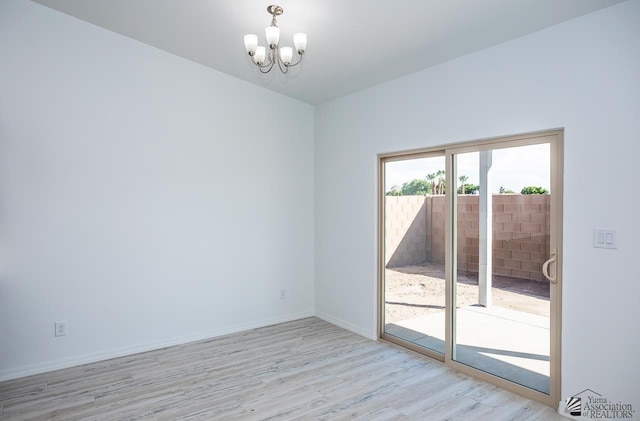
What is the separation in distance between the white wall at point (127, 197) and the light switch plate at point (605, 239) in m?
3.32

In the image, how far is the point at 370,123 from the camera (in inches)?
165

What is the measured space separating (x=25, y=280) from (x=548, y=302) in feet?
Result: 14.4

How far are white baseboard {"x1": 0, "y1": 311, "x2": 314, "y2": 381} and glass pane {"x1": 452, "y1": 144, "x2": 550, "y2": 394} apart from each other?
7.58 ft

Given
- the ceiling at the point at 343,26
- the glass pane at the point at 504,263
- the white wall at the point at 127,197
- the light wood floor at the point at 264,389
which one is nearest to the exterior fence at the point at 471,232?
the glass pane at the point at 504,263

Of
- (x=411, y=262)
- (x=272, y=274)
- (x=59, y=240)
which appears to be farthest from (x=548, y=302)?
(x=59, y=240)

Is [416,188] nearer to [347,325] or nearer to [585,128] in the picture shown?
[585,128]

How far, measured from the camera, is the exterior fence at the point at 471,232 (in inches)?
113

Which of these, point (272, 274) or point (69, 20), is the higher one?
point (69, 20)

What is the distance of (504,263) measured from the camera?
307cm

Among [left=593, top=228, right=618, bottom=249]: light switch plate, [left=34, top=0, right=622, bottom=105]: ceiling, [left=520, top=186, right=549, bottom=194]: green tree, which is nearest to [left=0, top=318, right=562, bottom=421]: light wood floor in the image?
[left=593, top=228, right=618, bottom=249]: light switch plate

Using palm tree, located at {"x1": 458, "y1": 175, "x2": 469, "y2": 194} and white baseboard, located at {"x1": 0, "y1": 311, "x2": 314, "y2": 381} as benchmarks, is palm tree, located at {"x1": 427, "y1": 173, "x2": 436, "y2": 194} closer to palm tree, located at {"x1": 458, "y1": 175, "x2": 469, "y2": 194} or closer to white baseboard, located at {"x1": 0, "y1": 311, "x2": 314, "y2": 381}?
palm tree, located at {"x1": 458, "y1": 175, "x2": 469, "y2": 194}

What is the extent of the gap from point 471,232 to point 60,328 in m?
3.86

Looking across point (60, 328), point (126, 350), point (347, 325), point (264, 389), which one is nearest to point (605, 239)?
point (264, 389)

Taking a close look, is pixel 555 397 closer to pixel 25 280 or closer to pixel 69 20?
pixel 25 280
